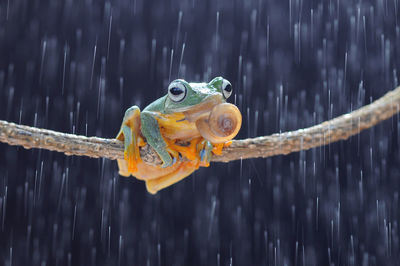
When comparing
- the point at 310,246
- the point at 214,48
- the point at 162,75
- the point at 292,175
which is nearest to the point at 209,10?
the point at 214,48

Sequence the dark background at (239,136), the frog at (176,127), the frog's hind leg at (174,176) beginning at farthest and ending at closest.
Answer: the dark background at (239,136) → the frog's hind leg at (174,176) → the frog at (176,127)

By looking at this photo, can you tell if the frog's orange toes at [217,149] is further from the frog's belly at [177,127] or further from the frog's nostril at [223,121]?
the frog's nostril at [223,121]

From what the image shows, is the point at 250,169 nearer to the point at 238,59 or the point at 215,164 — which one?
the point at 215,164

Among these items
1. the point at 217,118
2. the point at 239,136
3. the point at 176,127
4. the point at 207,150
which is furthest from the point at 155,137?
the point at 239,136

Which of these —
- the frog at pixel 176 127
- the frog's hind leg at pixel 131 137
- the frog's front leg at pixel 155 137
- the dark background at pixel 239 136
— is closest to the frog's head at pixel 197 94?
the frog at pixel 176 127

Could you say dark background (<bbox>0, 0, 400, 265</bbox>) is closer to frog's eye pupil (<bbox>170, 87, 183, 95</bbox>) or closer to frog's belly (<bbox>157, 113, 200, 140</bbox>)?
frog's belly (<bbox>157, 113, 200, 140</bbox>)

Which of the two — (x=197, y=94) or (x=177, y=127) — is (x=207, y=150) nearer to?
(x=177, y=127)
